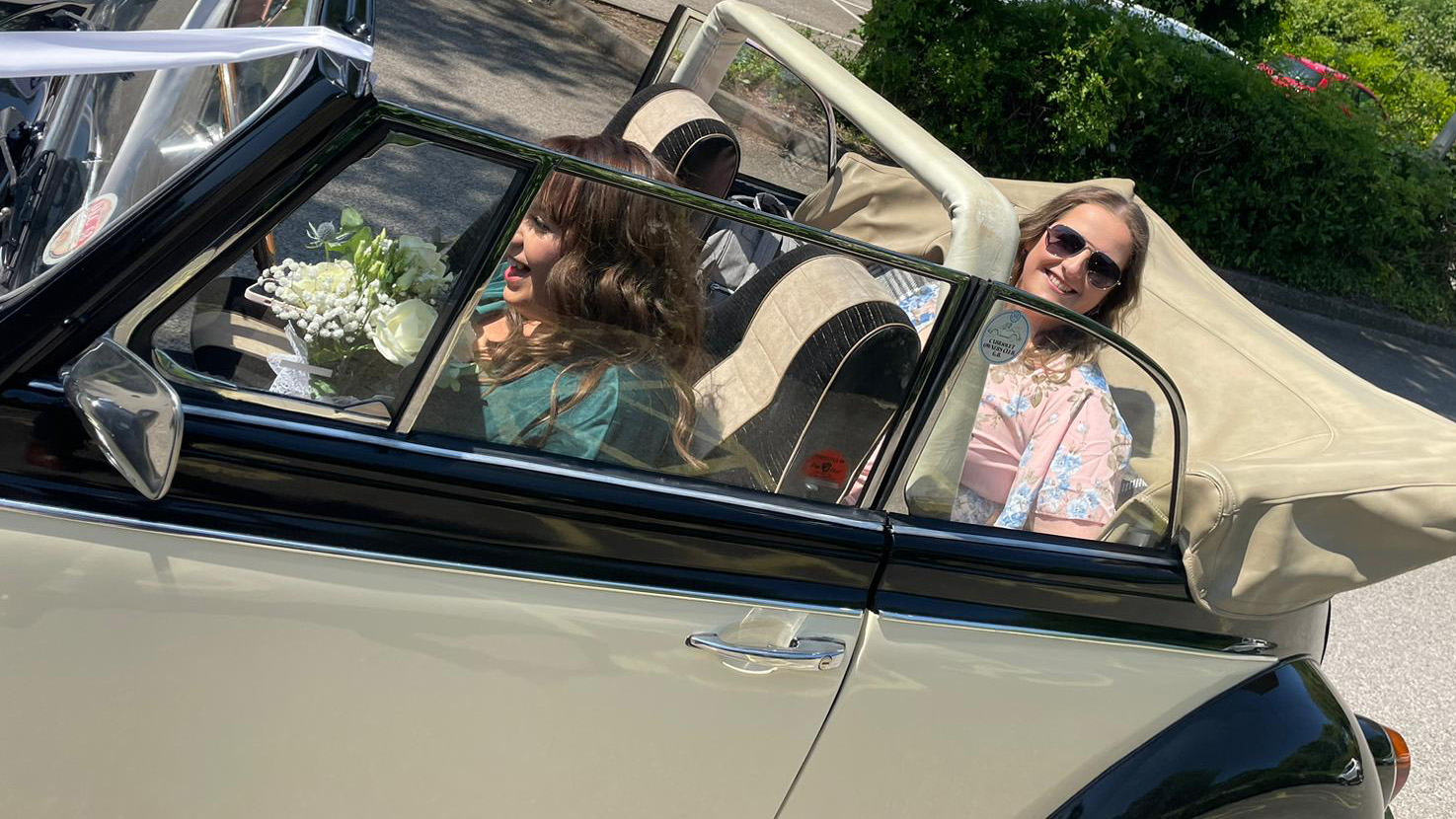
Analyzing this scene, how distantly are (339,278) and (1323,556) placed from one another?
1633 millimetres

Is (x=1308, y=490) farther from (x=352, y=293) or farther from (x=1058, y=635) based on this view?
(x=352, y=293)

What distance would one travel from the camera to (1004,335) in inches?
70.4

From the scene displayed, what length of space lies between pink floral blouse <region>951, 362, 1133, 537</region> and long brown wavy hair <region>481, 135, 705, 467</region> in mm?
546

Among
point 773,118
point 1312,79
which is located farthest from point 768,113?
point 1312,79

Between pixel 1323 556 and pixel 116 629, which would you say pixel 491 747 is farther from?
pixel 1323 556

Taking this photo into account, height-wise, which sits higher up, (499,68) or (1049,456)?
(1049,456)

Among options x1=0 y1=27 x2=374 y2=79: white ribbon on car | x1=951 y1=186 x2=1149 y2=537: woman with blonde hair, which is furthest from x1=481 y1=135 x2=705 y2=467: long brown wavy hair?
x1=951 y1=186 x2=1149 y2=537: woman with blonde hair

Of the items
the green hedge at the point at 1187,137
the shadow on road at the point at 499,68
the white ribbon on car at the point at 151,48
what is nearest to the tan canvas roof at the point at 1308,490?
the white ribbon on car at the point at 151,48

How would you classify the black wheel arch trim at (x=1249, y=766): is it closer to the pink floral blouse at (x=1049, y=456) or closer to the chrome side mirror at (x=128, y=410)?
the pink floral blouse at (x=1049, y=456)

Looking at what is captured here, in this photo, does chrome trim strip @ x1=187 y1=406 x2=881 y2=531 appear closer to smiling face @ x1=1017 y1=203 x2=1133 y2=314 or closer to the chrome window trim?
the chrome window trim

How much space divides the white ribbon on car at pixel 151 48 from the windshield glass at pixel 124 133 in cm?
3

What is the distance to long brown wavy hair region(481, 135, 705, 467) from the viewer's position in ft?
5.44

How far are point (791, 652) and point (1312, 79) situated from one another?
12.1m

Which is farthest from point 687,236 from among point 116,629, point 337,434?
point 116,629
